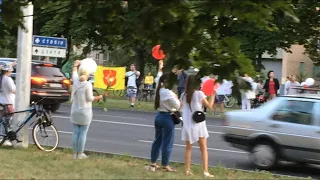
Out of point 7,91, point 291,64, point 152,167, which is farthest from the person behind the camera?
point 291,64

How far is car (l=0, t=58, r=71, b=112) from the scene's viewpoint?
2117cm

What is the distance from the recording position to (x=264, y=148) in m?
11.2

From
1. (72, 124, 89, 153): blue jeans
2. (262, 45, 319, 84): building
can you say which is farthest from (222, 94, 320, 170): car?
(262, 45, 319, 84): building

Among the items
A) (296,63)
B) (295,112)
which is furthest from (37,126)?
(296,63)

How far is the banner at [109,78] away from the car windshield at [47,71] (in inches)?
297

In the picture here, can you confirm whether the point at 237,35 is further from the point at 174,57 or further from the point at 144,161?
the point at 144,161

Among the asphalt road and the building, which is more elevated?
the building

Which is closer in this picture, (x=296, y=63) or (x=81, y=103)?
(x=81, y=103)

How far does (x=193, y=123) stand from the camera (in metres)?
9.47

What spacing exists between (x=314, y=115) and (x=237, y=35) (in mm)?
4758

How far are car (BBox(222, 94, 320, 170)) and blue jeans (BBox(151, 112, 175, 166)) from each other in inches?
83.5

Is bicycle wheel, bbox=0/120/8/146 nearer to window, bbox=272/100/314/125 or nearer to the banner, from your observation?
window, bbox=272/100/314/125

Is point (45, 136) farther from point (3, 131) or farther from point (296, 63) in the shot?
point (296, 63)

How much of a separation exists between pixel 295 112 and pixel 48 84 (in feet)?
39.9
